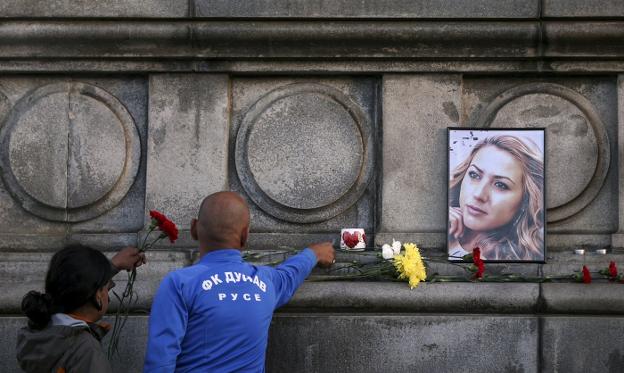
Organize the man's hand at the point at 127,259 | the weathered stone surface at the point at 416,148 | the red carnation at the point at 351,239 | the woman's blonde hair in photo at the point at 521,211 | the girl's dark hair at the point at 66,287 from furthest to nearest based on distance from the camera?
the weathered stone surface at the point at 416,148, the woman's blonde hair in photo at the point at 521,211, the red carnation at the point at 351,239, the man's hand at the point at 127,259, the girl's dark hair at the point at 66,287

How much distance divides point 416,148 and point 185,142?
5.49 feet

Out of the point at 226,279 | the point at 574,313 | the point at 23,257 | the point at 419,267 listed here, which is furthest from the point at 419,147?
the point at 23,257

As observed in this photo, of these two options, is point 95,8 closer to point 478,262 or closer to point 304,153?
→ point 304,153

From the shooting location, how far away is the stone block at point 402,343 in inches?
203

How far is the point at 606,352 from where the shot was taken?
5.21m

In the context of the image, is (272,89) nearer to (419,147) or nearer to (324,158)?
(324,158)

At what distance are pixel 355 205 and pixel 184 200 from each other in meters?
1.25

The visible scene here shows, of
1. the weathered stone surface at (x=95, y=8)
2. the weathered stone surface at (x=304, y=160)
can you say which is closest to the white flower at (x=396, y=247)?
the weathered stone surface at (x=304, y=160)

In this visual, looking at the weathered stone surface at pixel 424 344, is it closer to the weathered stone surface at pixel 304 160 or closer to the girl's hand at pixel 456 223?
the girl's hand at pixel 456 223

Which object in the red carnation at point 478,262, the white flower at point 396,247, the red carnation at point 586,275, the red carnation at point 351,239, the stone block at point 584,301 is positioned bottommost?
the stone block at point 584,301

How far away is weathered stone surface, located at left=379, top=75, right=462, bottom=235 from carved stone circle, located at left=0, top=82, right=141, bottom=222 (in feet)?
A: 6.13

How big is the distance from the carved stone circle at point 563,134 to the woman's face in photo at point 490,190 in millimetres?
264

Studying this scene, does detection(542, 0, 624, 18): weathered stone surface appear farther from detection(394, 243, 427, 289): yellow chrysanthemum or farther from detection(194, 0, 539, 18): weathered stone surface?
detection(394, 243, 427, 289): yellow chrysanthemum

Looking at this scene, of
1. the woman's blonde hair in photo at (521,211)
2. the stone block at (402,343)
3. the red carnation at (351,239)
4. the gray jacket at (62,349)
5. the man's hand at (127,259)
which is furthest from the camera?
the woman's blonde hair in photo at (521,211)
